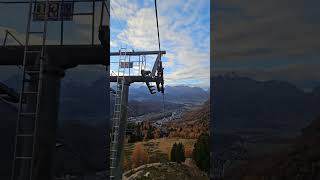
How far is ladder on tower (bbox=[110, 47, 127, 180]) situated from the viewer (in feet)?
12.5

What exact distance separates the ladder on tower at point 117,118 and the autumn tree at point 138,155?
199 mm

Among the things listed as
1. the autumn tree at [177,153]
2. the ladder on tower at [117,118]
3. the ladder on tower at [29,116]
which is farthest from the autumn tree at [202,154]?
the ladder on tower at [29,116]

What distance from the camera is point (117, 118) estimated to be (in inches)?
152

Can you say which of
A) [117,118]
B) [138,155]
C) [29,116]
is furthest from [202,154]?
[29,116]

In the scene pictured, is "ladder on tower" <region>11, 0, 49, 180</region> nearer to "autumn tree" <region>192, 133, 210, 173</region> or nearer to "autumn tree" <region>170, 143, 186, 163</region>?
"autumn tree" <region>170, 143, 186, 163</region>

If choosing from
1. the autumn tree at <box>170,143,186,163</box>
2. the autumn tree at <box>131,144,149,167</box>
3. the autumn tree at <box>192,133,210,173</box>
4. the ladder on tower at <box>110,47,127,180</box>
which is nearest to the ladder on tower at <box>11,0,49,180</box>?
the ladder on tower at <box>110,47,127,180</box>

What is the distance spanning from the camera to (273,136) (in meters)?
3.80

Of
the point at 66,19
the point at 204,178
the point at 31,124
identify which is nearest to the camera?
the point at 31,124

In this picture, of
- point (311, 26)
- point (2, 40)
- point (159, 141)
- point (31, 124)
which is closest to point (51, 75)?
point (31, 124)

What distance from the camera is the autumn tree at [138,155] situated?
3.79m

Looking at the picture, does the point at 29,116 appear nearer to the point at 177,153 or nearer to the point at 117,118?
the point at 117,118

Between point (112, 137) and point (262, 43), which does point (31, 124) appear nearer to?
point (112, 137)

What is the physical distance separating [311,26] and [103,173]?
2.93m

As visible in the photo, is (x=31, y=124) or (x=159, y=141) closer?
(x=31, y=124)
